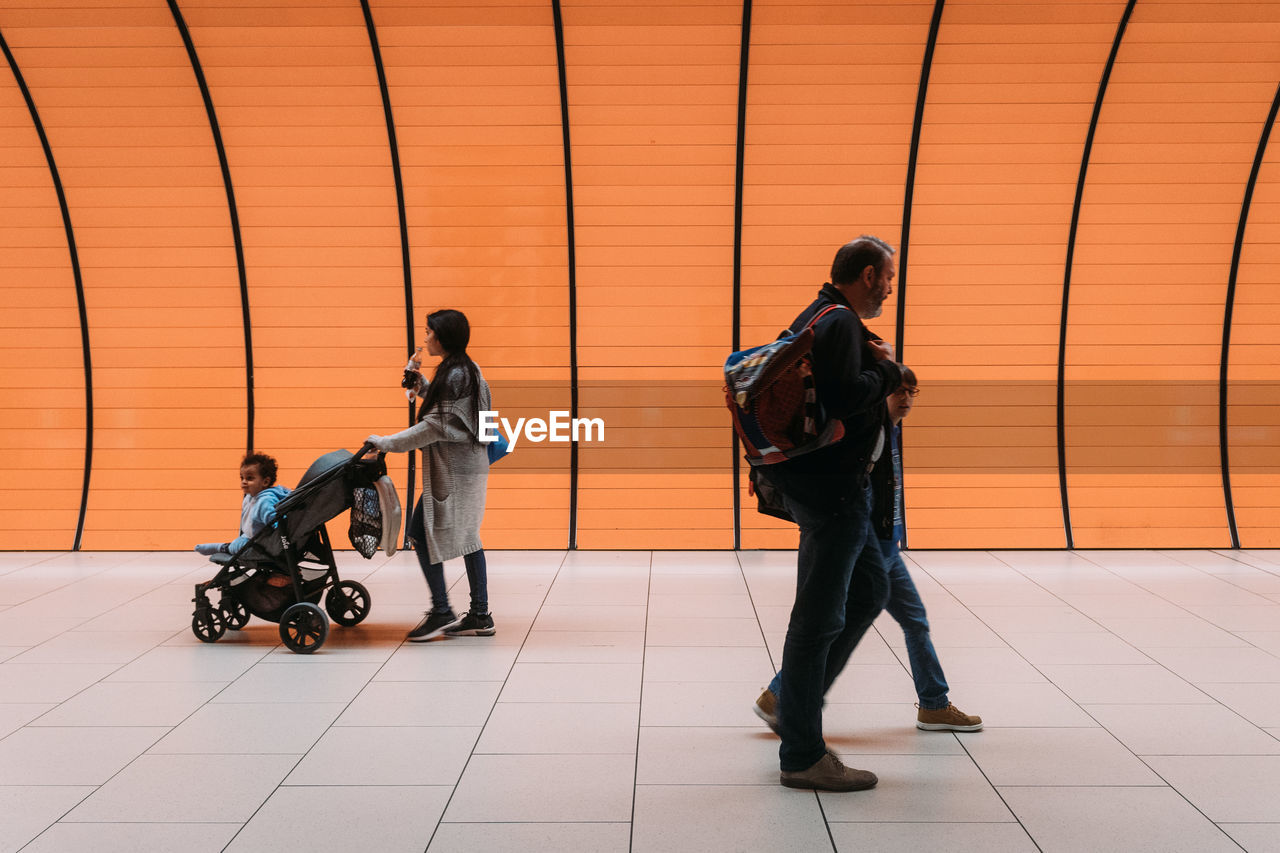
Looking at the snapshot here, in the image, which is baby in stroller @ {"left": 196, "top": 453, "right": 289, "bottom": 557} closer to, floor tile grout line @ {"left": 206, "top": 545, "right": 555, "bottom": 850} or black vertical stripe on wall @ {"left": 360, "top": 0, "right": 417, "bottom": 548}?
floor tile grout line @ {"left": 206, "top": 545, "right": 555, "bottom": 850}

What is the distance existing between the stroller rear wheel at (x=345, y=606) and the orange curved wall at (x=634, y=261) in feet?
8.13

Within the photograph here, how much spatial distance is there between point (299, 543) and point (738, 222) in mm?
4104

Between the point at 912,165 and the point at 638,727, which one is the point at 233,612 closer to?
the point at 638,727

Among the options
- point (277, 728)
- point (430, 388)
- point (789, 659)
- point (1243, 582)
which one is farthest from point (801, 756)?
point (1243, 582)

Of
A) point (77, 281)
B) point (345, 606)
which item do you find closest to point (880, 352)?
point (345, 606)

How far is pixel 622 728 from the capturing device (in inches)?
154

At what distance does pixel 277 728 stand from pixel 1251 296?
24.8ft

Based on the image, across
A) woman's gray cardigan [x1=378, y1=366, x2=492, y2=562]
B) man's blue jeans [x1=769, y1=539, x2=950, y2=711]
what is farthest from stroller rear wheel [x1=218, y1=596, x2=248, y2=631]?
man's blue jeans [x1=769, y1=539, x2=950, y2=711]

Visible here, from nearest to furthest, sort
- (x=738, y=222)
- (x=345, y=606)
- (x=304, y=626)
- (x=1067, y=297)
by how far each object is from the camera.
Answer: (x=304, y=626) → (x=345, y=606) → (x=738, y=222) → (x=1067, y=297)

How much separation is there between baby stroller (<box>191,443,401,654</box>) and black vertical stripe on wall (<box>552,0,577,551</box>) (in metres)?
2.72

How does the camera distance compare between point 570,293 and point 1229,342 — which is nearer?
point 570,293

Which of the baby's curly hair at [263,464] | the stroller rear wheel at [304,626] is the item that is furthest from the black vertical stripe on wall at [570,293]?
the stroller rear wheel at [304,626]

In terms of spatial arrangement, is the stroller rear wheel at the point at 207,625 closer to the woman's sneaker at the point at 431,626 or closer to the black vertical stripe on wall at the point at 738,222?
the woman's sneaker at the point at 431,626

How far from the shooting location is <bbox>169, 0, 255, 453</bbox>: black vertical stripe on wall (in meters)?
7.33
